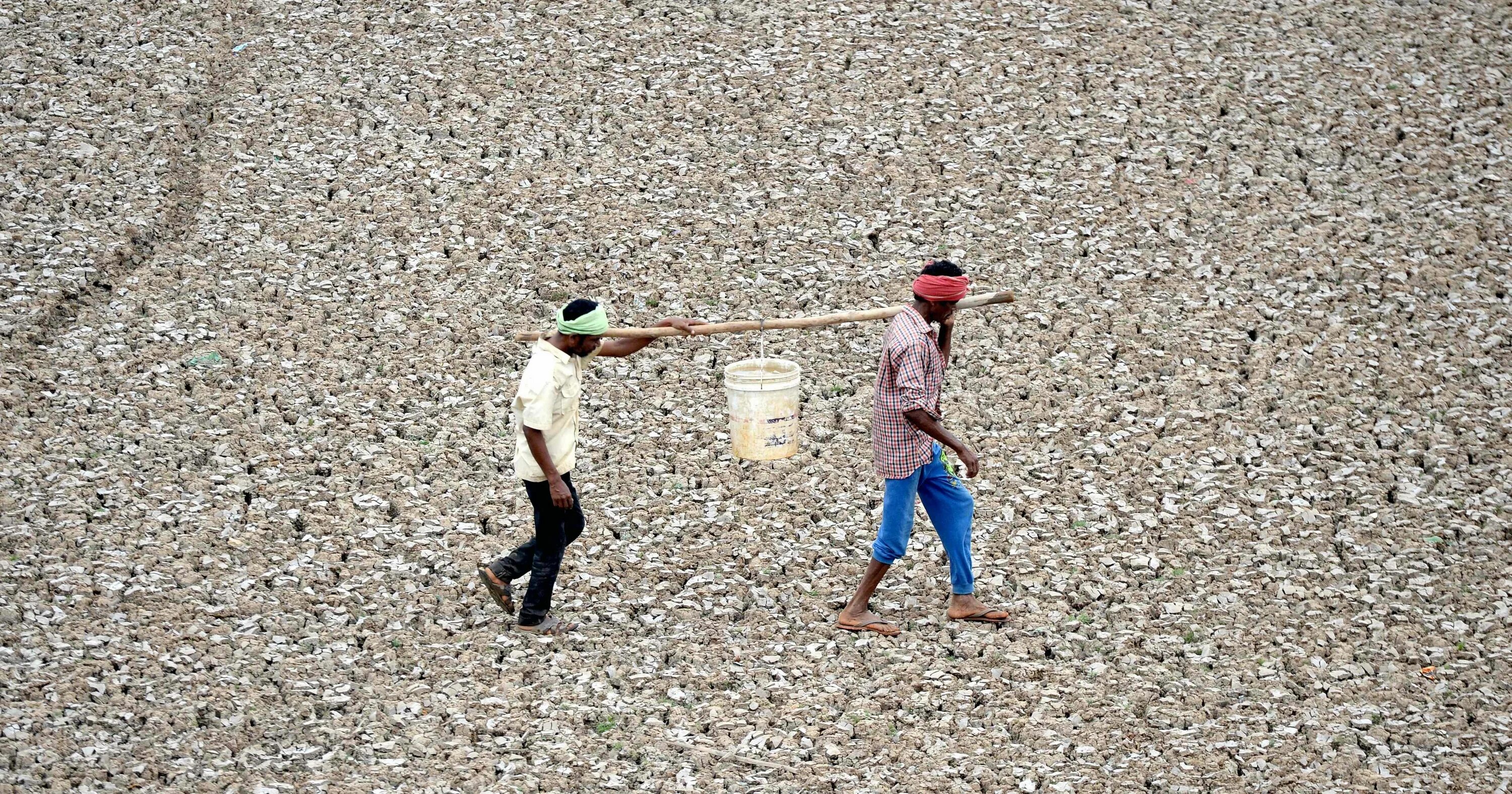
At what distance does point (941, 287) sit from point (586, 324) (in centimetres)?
156

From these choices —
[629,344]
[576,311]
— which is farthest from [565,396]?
[629,344]

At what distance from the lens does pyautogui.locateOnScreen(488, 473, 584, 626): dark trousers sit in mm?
5750

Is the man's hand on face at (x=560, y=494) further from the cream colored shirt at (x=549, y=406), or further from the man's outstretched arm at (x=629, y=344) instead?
the man's outstretched arm at (x=629, y=344)

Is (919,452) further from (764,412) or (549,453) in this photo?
(549,453)

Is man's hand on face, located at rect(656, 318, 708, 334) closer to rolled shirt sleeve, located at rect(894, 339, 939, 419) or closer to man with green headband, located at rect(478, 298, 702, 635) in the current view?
man with green headband, located at rect(478, 298, 702, 635)

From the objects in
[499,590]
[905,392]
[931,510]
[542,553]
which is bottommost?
[499,590]

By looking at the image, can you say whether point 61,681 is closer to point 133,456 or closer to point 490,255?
point 133,456

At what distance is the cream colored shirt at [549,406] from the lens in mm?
5531

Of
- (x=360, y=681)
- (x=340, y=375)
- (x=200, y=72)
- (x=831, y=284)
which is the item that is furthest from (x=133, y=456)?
(x=200, y=72)

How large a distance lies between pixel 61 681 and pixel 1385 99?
10.2 metres

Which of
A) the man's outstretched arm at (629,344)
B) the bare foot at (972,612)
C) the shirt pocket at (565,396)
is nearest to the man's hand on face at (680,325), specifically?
the man's outstretched arm at (629,344)

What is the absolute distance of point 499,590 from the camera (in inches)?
233

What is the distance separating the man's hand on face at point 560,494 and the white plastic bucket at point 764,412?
97 cm

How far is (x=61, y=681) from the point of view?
211 inches
